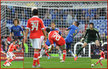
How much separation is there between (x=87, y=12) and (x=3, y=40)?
5.29 meters

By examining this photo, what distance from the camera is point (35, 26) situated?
7430 millimetres

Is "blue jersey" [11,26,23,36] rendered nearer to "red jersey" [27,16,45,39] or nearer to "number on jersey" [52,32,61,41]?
"number on jersey" [52,32,61,41]


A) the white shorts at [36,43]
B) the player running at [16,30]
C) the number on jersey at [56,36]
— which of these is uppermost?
the player running at [16,30]

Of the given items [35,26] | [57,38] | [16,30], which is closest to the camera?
[35,26]

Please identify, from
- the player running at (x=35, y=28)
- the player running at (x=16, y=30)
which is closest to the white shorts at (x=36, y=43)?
the player running at (x=35, y=28)

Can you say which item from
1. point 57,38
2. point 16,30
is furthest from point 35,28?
point 57,38

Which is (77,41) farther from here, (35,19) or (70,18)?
(35,19)

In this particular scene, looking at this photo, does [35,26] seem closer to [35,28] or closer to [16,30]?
[35,28]

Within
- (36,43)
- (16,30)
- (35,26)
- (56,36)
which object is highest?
(35,26)

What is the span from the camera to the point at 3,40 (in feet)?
42.7

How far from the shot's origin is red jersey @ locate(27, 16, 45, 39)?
738cm

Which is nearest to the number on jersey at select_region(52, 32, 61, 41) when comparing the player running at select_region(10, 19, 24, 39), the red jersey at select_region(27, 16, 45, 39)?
the player running at select_region(10, 19, 24, 39)

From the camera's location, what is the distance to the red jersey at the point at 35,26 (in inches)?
290

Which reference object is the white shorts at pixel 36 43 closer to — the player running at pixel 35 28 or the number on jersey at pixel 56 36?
the player running at pixel 35 28
